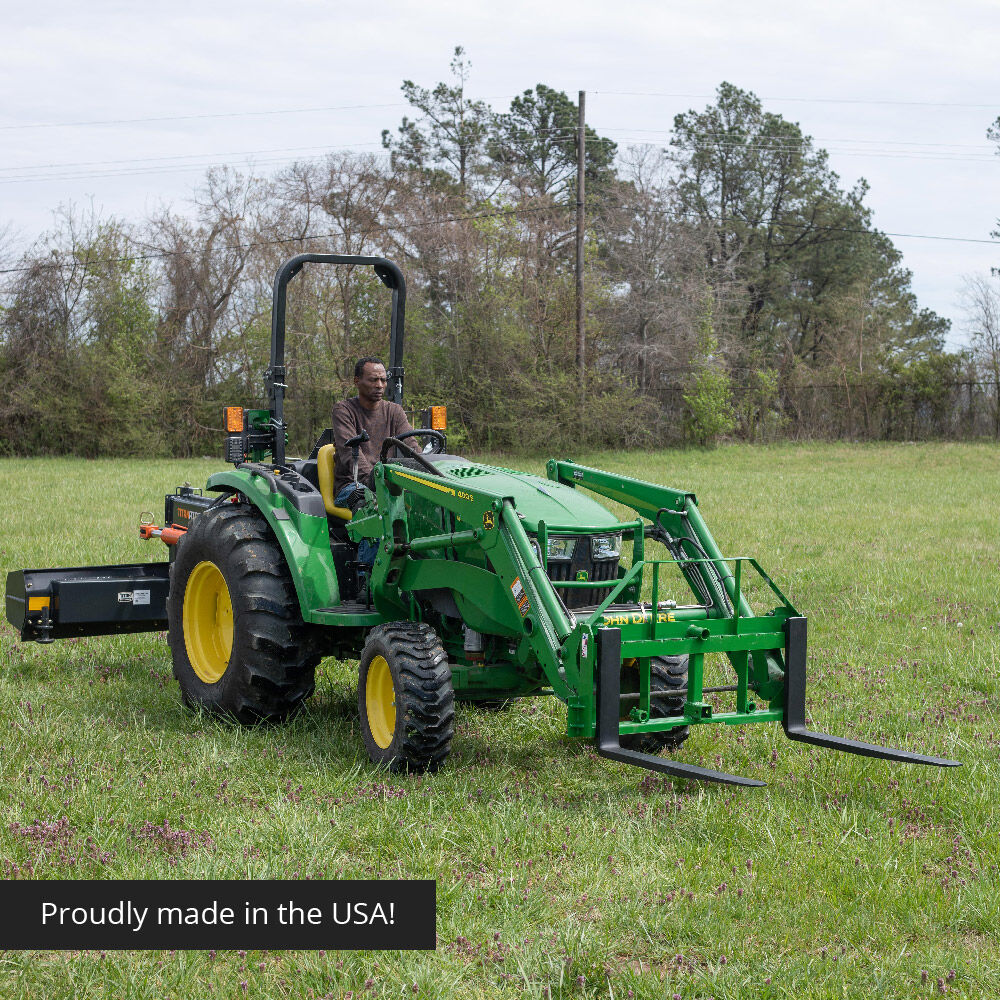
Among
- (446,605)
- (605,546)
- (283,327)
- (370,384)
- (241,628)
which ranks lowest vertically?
(241,628)

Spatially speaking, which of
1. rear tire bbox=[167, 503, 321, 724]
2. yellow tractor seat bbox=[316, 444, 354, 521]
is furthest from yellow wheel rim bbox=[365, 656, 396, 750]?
yellow tractor seat bbox=[316, 444, 354, 521]

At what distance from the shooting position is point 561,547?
5164 mm

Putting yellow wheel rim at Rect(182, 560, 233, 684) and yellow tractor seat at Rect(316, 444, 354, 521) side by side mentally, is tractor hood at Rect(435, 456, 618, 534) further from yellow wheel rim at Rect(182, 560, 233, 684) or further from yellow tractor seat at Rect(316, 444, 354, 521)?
yellow wheel rim at Rect(182, 560, 233, 684)

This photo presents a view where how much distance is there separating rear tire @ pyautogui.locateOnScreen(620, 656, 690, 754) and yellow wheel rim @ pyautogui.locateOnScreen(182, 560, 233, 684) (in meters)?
2.36

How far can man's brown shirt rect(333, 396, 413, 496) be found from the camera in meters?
6.26

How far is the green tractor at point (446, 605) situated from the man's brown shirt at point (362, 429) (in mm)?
109

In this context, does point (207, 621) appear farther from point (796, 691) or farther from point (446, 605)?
point (796, 691)

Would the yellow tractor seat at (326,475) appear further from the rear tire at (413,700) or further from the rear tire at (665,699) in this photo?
the rear tire at (665,699)

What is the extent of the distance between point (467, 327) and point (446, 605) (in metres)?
26.7

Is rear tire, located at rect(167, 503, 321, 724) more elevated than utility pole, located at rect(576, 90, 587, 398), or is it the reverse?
utility pole, located at rect(576, 90, 587, 398)

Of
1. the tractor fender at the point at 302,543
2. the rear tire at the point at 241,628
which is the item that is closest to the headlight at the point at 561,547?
the tractor fender at the point at 302,543

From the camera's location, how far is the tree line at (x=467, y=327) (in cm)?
3169

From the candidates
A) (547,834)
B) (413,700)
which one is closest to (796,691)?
(547,834)

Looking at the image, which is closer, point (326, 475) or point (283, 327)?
point (326, 475)
